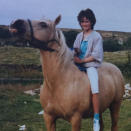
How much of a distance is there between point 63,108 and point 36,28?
1134 mm

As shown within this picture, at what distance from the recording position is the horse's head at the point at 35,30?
139 inches

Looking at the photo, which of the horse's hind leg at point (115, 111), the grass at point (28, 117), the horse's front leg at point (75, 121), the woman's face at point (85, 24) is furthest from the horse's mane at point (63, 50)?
the grass at point (28, 117)

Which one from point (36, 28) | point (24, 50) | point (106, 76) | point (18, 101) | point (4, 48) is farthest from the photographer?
point (24, 50)

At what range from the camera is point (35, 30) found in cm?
370

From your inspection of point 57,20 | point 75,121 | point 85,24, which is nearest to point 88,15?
point 85,24

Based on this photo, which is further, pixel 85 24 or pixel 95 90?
pixel 85 24

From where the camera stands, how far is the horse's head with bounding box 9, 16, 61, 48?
353cm

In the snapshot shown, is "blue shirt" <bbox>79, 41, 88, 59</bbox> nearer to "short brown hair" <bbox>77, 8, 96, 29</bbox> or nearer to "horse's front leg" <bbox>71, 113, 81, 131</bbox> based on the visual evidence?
"short brown hair" <bbox>77, 8, 96, 29</bbox>

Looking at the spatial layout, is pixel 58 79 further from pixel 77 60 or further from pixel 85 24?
pixel 85 24

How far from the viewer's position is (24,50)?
48562mm

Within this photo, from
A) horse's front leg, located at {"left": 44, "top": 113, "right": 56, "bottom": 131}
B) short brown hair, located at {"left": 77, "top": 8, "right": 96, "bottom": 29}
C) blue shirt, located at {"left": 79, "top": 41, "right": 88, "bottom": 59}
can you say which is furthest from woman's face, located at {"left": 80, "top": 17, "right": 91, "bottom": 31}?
horse's front leg, located at {"left": 44, "top": 113, "right": 56, "bottom": 131}

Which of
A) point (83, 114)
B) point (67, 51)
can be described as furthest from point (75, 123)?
point (67, 51)

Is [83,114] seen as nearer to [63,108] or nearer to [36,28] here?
[63,108]

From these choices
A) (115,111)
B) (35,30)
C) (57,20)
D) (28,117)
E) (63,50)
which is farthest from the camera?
(28,117)
